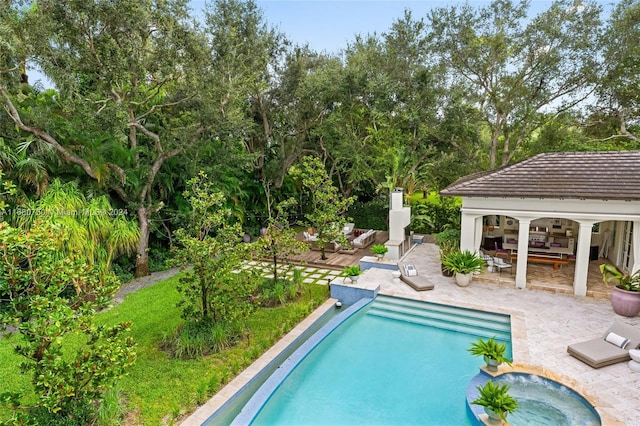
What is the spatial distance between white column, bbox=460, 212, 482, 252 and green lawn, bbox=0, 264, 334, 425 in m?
5.80

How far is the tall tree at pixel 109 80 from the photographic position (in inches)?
429

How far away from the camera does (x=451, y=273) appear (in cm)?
1384

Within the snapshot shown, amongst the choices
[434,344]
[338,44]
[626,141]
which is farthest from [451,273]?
[626,141]

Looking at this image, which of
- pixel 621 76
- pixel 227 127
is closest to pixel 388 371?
pixel 227 127

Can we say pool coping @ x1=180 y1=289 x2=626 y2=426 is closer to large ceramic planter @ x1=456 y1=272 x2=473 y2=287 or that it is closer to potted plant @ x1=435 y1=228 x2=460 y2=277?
large ceramic planter @ x1=456 y1=272 x2=473 y2=287

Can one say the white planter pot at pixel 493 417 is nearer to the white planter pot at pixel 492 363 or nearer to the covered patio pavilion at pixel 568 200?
the white planter pot at pixel 492 363

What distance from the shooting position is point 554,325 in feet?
32.0

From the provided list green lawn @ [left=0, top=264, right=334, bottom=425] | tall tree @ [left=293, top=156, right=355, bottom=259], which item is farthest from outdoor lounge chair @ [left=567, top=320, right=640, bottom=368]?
tall tree @ [left=293, top=156, right=355, bottom=259]

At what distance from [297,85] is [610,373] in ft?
58.7

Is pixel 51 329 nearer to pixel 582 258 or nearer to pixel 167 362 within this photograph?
pixel 167 362

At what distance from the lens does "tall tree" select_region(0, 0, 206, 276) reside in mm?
10898

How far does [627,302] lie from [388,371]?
7.45 meters

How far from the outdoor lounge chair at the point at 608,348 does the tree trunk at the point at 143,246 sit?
14.9m

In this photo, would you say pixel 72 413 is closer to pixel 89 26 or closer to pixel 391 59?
pixel 89 26
